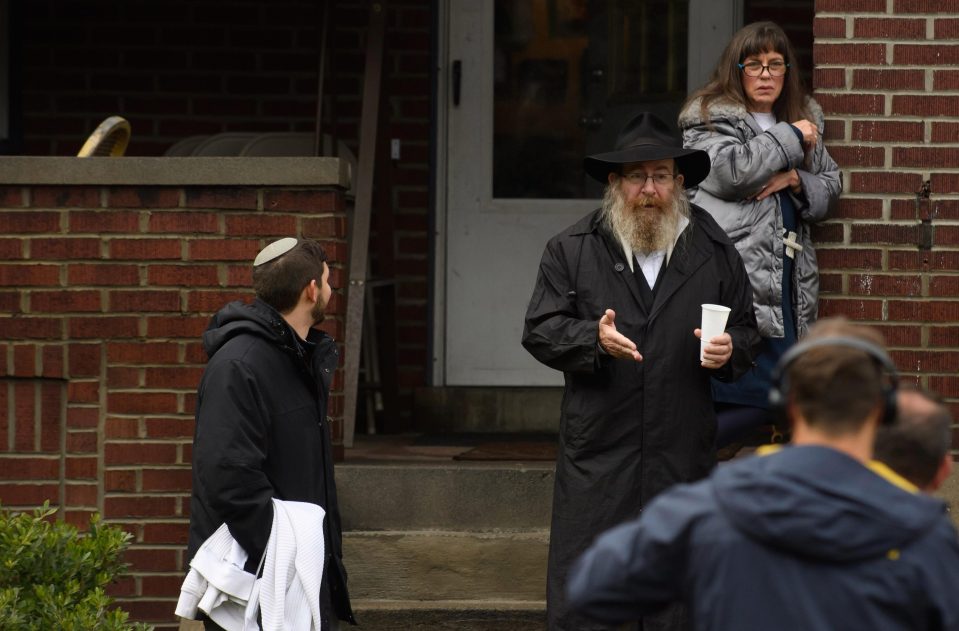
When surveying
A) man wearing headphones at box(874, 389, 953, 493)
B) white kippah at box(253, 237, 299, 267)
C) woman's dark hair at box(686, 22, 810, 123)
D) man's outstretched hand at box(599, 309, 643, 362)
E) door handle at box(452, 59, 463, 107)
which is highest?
door handle at box(452, 59, 463, 107)

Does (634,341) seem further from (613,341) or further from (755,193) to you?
(755,193)

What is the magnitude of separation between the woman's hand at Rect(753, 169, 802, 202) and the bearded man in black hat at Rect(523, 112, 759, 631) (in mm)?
346

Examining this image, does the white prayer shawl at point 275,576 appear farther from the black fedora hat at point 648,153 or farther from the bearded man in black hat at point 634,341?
the black fedora hat at point 648,153

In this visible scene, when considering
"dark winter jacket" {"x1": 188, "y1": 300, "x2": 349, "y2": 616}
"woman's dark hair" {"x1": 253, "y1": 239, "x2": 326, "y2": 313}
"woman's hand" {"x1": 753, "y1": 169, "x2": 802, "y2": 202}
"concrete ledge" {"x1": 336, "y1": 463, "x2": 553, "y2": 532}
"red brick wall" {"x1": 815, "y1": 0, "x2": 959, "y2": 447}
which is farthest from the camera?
"concrete ledge" {"x1": 336, "y1": 463, "x2": 553, "y2": 532}

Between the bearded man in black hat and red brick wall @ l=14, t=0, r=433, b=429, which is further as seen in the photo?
red brick wall @ l=14, t=0, r=433, b=429

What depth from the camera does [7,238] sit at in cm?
585

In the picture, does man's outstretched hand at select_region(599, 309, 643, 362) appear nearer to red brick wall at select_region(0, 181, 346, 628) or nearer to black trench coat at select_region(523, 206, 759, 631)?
black trench coat at select_region(523, 206, 759, 631)

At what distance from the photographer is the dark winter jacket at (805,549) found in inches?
93.1

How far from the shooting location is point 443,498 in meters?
5.87

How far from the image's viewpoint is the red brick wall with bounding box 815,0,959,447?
→ 5695 millimetres

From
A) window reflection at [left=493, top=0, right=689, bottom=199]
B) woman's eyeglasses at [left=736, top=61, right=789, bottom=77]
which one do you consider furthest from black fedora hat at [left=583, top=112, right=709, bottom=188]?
window reflection at [left=493, top=0, right=689, bottom=199]

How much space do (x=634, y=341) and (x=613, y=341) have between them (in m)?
0.24

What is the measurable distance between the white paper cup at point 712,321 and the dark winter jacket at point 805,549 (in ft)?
6.45

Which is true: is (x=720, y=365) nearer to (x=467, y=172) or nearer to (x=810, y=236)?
(x=810, y=236)
